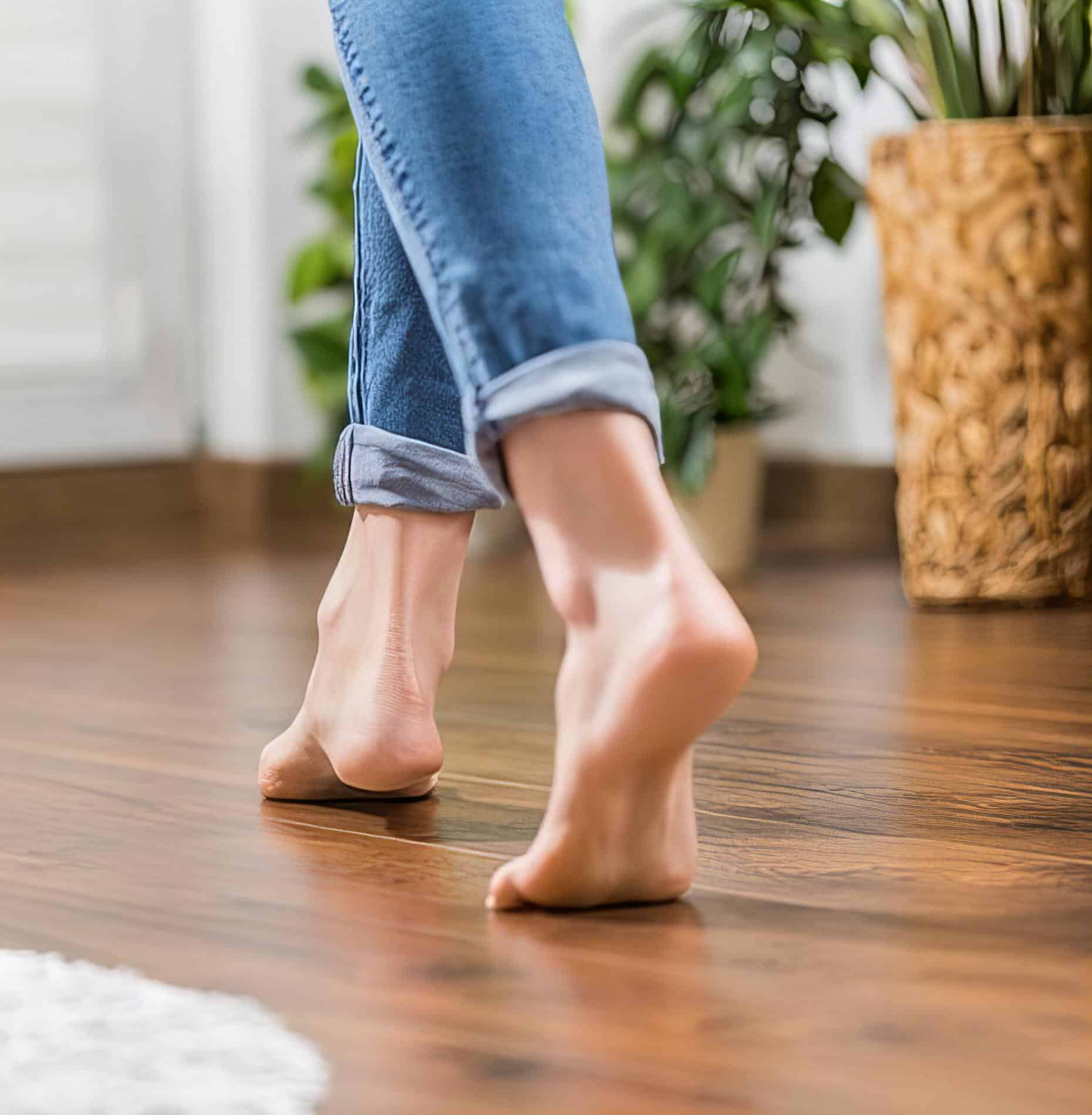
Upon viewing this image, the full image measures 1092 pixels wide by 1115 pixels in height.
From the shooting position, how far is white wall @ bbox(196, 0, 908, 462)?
2.28 metres

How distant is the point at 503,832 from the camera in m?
0.88

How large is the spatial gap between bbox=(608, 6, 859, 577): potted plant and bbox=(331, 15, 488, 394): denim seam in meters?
1.19

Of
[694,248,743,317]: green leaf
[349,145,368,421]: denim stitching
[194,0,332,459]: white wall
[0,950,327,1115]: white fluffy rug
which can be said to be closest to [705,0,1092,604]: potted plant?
[694,248,743,317]: green leaf

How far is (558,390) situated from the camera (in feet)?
2.14

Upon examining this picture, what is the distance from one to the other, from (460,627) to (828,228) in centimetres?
59

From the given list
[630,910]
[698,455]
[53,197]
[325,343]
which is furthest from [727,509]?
[630,910]

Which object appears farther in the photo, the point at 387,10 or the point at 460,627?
the point at 460,627

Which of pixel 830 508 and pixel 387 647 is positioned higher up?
pixel 387 647

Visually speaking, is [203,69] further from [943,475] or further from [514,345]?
[514,345]

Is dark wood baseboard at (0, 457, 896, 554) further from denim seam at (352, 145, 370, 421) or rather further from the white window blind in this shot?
denim seam at (352, 145, 370, 421)

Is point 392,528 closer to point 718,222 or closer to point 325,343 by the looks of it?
point 718,222

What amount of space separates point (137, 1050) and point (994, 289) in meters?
1.33

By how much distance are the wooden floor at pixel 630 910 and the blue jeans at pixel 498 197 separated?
0.65ft

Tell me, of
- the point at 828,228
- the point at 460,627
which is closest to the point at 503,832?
the point at 460,627
